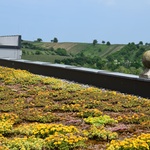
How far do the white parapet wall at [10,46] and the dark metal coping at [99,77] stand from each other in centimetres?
819

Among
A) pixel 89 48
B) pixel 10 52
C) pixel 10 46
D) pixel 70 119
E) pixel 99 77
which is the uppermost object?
pixel 89 48

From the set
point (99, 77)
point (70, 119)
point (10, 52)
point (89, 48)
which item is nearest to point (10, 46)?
point (10, 52)

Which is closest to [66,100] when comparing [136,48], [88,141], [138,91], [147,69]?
[138,91]

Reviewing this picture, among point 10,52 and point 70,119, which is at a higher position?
point 10,52

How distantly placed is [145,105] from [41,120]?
147 inches

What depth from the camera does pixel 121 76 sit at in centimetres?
1509

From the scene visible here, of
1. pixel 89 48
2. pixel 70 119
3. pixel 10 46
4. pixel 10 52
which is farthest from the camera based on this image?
pixel 89 48

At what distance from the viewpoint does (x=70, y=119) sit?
31.8 feet

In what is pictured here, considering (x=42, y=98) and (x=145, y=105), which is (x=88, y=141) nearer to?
(x=145, y=105)

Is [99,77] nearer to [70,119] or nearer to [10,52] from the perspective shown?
[70,119]

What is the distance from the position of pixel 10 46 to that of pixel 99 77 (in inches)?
624

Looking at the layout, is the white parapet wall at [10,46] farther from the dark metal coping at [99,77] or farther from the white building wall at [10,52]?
the dark metal coping at [99,77]

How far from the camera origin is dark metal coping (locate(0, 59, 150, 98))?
14242 mm

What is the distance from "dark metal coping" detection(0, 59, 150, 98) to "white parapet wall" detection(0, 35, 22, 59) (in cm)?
819
